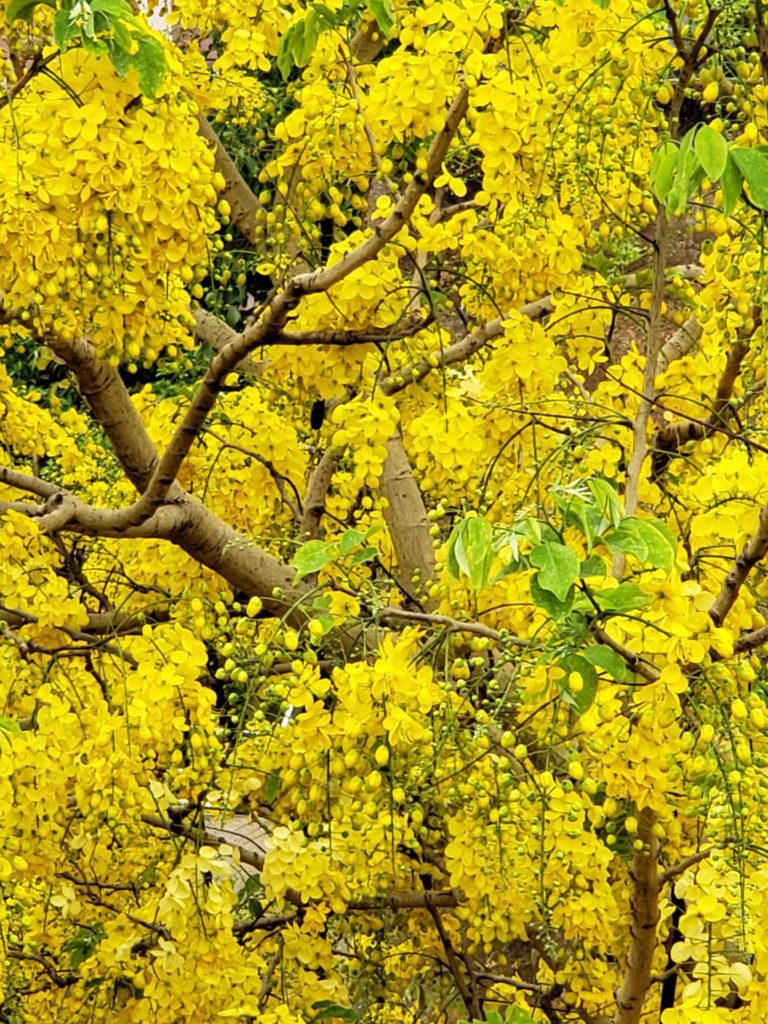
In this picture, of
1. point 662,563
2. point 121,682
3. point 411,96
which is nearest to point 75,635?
point 121,682

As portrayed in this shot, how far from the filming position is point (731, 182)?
1.70 m

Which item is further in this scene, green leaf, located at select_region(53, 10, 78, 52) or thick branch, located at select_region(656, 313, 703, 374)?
thick branch, located at select_region(656, 313, 703, 374)

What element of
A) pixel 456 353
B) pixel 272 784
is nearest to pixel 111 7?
pixel 272 784

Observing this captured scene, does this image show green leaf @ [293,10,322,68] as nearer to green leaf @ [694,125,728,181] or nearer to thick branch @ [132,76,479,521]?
thick branch @ [132,76,479,521]

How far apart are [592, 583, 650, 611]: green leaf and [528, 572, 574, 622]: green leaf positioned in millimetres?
87

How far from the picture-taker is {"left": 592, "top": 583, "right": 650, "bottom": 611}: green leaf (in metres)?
1.86

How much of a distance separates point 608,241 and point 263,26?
1.80m

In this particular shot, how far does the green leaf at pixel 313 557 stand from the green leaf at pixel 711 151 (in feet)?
2.67

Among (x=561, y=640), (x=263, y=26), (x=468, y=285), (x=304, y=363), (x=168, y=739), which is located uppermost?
(x=263, y=26)

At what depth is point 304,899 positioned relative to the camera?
293 cm

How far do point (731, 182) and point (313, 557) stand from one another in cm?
84

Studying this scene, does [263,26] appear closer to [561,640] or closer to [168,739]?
[168,739]

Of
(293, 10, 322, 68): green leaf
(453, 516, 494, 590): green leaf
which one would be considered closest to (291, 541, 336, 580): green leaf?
(453, 516, 494, 590): green leaf

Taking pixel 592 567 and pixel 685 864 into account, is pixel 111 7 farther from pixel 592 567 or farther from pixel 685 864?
pixel 685 864
